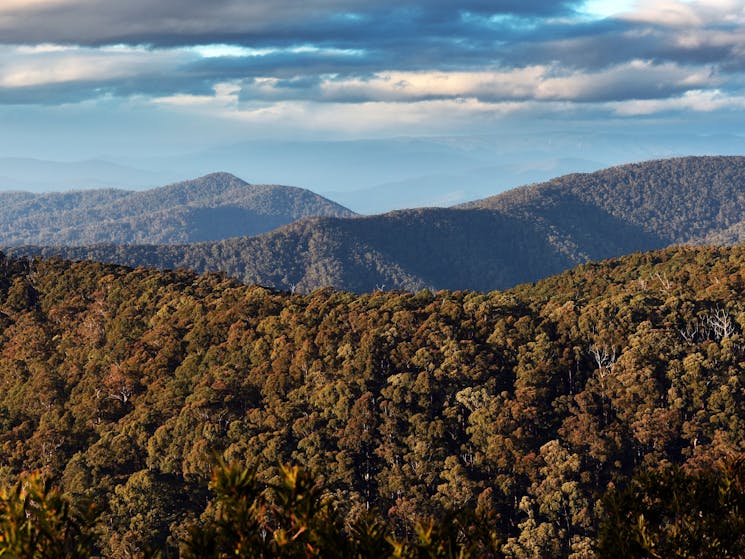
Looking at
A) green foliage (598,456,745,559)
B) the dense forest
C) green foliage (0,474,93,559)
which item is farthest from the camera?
the dense forest

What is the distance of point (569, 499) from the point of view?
6788 centimetres

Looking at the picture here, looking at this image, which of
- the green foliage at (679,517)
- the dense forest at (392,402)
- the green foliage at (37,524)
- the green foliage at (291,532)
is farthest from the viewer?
the dense forest at (392,402)

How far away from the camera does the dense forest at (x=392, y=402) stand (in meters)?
70.9

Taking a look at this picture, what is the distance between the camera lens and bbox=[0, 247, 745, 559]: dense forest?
7088 centimetres

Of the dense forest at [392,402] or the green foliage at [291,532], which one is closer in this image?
the green foliage at [291,532]

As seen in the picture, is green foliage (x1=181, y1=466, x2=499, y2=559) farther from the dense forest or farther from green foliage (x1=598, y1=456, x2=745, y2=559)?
the dense forest

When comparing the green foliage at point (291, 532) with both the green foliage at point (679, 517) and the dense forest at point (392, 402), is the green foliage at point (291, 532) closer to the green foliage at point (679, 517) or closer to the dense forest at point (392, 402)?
the green foliage at point (679, 517)

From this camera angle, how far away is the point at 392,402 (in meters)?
81.1

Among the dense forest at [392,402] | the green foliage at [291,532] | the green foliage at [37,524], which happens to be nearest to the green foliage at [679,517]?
the green foliage at [291,532]

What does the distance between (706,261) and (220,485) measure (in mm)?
138490

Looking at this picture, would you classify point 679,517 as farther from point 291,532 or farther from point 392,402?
point 392,402

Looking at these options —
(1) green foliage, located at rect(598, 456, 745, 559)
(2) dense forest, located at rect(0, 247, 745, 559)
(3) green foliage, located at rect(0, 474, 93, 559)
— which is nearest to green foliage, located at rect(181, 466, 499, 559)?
(3) green foliage, located at rect(0, 474, 93, 559)

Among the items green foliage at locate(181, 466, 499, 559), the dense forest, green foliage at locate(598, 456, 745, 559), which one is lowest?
the dense forest

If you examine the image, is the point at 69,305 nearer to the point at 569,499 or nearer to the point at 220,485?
the point at 569,499
